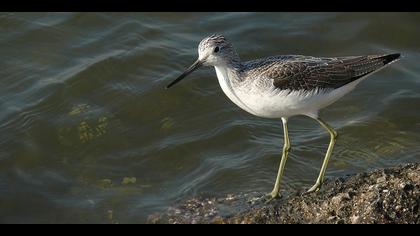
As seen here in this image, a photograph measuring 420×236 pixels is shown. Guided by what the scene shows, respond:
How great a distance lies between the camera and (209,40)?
875 cm

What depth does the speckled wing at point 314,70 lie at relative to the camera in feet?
27.8

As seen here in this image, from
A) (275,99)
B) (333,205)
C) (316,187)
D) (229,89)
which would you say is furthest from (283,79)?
(333,205)

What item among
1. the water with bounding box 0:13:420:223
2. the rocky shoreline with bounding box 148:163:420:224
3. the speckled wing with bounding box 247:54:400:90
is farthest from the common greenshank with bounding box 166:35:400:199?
the water with bounding box 0:13:420:223

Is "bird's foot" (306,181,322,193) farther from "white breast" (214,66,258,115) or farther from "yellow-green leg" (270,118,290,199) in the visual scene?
"white breast" (214,66,258,115)

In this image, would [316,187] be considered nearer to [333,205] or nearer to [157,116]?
[333,205]

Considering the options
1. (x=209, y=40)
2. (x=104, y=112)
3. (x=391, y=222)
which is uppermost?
(x=209, y=40)

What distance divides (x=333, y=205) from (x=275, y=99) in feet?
5.03

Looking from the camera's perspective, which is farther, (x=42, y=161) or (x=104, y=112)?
(x=104, y=112)

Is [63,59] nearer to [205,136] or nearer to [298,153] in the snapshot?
[205,136]

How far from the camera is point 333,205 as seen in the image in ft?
25.0

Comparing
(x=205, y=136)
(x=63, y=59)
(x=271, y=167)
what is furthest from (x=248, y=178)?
(x=63, y=59)

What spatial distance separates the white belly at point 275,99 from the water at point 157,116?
1182 mm
